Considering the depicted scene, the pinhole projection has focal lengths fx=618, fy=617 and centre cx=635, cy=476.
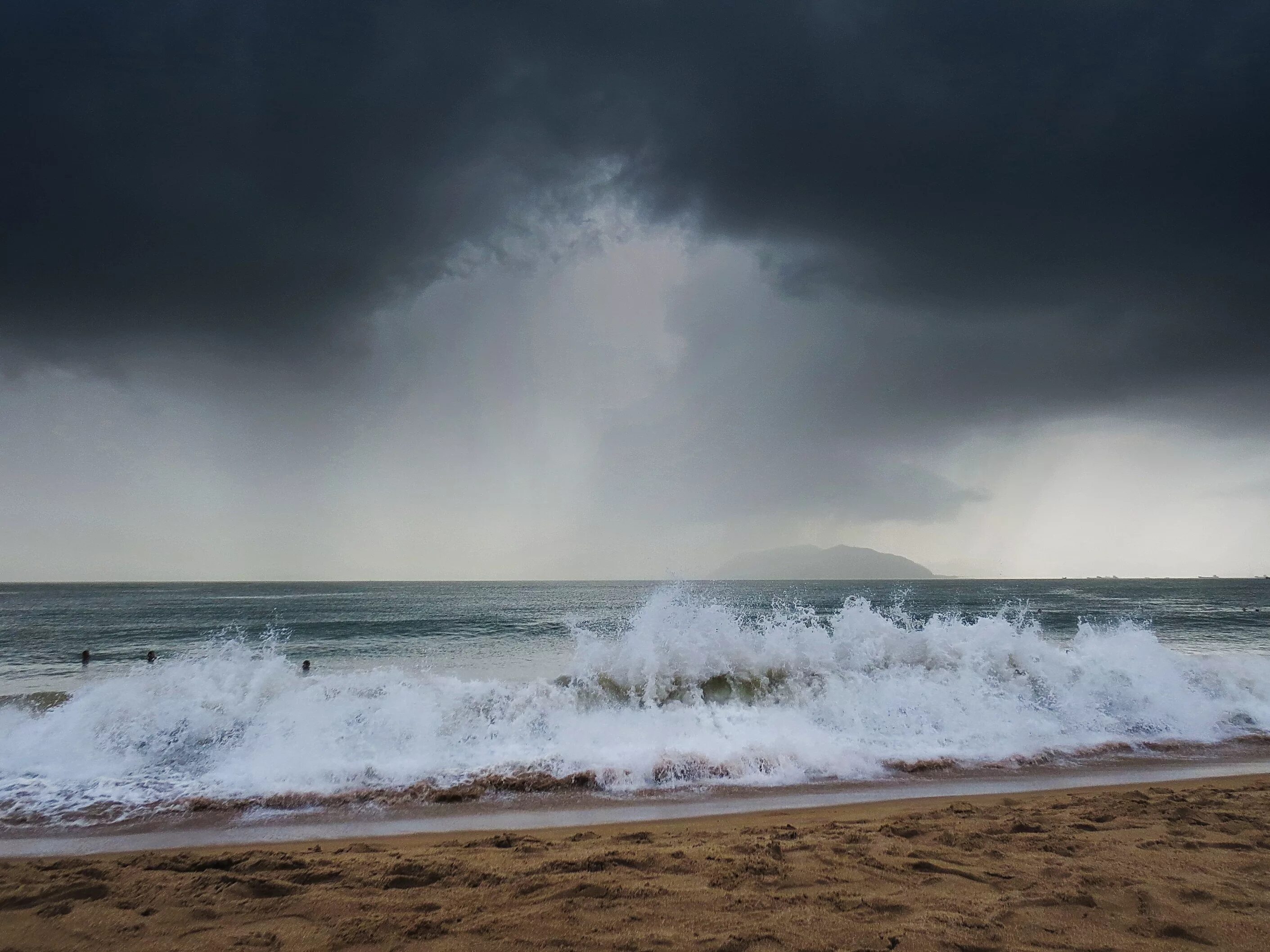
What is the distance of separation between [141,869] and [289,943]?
2299 mm

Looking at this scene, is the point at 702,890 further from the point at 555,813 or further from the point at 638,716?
the point at 638,716

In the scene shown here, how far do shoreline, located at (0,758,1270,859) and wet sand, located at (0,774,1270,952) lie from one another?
0.56m

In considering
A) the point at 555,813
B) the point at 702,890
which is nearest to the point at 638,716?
the point at 555,813

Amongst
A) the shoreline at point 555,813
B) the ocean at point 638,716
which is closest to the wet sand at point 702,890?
the shoreline at point 555,813

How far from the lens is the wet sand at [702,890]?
3598 millimetres

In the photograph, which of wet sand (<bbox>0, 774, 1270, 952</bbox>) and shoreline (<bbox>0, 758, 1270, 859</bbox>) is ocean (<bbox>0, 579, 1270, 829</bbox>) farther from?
wet sand (<bbox>0, 774, 1270, 952</bbox>)

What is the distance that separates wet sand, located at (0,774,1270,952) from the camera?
3598mm

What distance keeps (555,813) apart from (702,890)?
3.21 metres

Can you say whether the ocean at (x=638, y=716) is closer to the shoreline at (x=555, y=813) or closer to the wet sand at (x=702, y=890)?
the shoreline at (x=555, y=813)

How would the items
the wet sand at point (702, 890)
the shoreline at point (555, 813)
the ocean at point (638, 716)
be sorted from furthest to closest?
the ocean at point (638, 716)
the shoreline at point (555, 813)
the wet sand at point (702, 890)

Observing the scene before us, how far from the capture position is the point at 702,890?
4211mm

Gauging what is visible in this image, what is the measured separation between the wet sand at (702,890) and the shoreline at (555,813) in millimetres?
559

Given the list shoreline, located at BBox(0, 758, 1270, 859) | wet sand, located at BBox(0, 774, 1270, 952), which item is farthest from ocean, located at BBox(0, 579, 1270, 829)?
wet sand, located at BBox(0, 774, 1270, 952)

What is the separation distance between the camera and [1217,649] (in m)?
22.7
